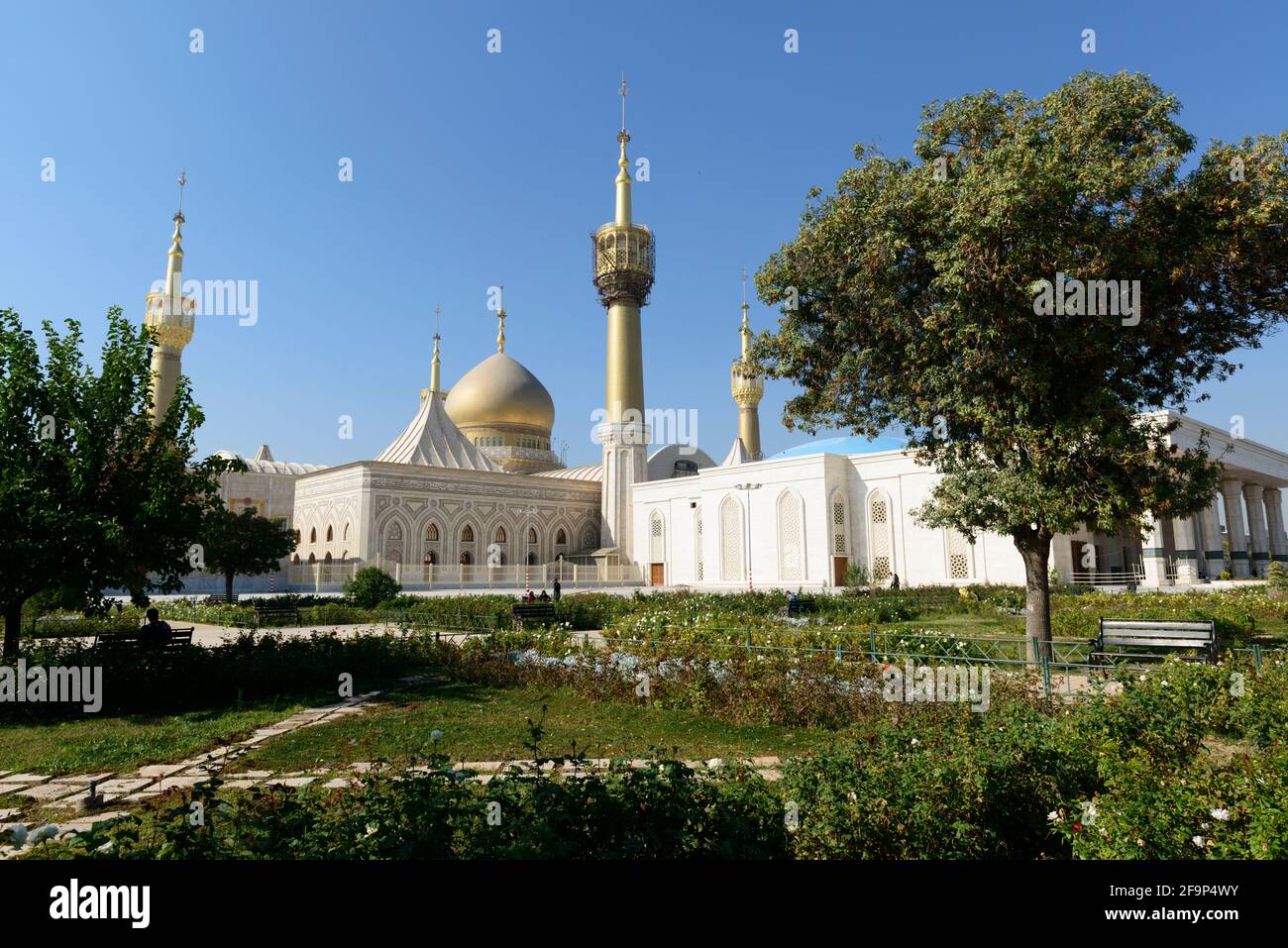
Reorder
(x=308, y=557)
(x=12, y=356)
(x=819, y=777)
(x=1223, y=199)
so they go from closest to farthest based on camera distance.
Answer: (x=819, y=777), (x=1223, y=199), (x=12, y=356), (x=308, y=557)

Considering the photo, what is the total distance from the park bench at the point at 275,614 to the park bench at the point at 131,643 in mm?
6899

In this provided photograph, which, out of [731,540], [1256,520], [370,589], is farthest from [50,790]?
[1256,520]

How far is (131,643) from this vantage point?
930cm

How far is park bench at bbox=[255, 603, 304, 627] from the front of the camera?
17031 mm

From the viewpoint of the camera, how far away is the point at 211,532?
9.39 meters

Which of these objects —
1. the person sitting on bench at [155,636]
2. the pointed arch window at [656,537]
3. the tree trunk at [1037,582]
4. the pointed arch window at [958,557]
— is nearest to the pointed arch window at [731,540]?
the pointed arch window at [656,537]

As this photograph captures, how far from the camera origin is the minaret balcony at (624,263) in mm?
43688

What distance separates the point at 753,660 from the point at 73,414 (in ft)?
26.5

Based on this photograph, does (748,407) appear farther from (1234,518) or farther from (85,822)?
(85,822)

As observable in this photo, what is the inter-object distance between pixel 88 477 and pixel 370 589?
42.1 ft

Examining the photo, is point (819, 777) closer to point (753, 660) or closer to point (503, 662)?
point (753, 660)

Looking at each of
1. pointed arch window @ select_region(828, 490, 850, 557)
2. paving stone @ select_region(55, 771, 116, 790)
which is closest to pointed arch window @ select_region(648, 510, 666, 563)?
pointed arch window @ select_region(828, 490, 850, 557)

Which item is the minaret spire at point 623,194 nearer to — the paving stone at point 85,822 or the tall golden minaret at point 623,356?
the tall golden minaret at point 623,356

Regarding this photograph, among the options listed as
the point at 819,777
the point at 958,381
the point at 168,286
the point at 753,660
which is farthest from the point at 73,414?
the point at 168,286
